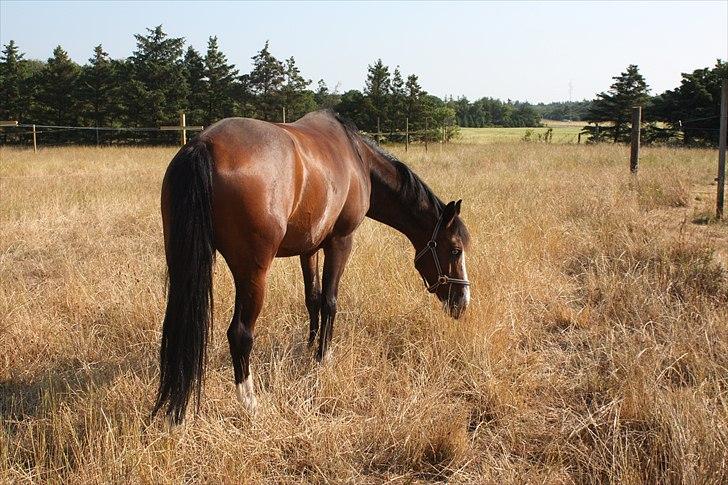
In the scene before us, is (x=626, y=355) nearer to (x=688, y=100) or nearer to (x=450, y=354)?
(x=450, y=354)

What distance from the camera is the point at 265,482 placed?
2.23 m

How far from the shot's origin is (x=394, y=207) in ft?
13.1

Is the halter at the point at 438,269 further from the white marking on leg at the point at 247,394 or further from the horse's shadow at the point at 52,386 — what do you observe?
the horse's shadow at the point at 52,386

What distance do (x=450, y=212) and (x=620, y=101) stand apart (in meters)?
35.0

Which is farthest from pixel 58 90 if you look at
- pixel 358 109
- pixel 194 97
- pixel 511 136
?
pixel 511 136

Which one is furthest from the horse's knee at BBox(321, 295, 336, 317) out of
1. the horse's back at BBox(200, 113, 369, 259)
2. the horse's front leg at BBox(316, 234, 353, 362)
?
the horse's back at BBox(200, 113, 369, 259)

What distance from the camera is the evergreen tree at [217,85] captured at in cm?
3709

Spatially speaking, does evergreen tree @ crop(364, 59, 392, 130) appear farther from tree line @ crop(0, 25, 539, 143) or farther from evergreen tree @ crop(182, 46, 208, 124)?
evergreen tree @ crop(182, 46, 208, 124)

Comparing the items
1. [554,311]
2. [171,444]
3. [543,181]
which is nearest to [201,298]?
[171,444]

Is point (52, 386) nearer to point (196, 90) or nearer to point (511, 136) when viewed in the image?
point (196, 90)

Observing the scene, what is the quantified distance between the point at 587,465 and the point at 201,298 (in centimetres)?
190

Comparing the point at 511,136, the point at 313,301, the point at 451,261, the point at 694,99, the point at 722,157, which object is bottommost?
the point at 313,301

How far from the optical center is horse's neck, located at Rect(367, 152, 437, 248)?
3891 mm

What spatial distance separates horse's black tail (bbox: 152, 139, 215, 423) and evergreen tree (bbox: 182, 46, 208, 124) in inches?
1435
